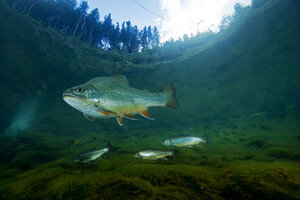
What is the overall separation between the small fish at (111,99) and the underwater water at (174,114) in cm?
108

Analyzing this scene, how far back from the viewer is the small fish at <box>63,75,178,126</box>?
219cm

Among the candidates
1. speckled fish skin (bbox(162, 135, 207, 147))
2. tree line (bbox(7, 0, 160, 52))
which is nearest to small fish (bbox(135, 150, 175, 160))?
speckled fish skin (bbox(162, 135, 207, 147))

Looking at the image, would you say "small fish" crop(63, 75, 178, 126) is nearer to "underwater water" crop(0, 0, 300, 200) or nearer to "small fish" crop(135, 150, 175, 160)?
"underwater water" crop(0, 0, 300, 200)

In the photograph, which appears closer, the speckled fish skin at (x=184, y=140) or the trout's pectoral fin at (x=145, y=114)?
the trout's pectoral fin at (x=145, y=114)

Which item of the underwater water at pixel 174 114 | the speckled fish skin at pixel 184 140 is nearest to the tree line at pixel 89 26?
the underwater water at pixel 174 114

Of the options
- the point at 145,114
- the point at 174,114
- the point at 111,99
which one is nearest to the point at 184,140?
the point at 145,114

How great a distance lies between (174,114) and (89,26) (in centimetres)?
2056

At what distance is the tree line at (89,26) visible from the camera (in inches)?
645

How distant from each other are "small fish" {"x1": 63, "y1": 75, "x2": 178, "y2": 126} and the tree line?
18092 millimetres

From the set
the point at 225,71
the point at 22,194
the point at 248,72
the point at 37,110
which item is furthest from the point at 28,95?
the point at 248,72

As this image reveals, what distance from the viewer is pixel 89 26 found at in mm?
19500

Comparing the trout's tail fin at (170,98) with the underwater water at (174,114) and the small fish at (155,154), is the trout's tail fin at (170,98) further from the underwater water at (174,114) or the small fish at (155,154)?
the small fish at (155,154)

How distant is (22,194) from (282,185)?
3741 mm

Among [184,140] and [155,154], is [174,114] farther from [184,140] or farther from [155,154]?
[155,154]
